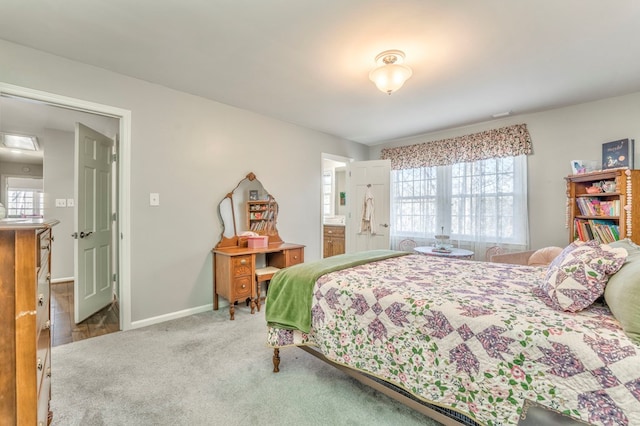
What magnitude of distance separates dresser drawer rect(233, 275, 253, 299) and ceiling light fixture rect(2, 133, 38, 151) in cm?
408

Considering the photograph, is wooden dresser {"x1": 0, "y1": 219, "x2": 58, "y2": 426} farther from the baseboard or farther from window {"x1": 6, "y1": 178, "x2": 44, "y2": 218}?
window {"x1": 6, "y1": 178, "x2": 44, "y2": 218}

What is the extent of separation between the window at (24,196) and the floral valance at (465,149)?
578 cm

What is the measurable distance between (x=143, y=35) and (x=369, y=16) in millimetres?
1621

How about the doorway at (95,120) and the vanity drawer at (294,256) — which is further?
the vanity drawer at (294,256)

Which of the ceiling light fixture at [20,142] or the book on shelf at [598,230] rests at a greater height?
the ceiling light fixture at [20,142]

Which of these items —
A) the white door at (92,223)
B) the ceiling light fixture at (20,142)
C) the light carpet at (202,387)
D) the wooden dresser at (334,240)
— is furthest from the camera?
the wooden dresser at (334,240)

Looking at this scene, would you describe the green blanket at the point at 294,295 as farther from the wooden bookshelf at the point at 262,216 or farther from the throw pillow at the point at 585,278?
the wooden bookshelf at the point at 262,216

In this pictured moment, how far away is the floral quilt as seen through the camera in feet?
3.23

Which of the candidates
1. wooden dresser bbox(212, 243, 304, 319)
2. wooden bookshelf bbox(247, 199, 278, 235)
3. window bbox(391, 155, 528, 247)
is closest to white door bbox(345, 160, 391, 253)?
window bbox(391, 155, 528, 247)

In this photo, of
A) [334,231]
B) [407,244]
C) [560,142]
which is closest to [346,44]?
[560,142]

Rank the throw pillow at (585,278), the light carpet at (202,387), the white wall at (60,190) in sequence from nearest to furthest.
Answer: the throw pillow at (585,278) < the light carpet at (202,387) < the white wall at (60,190)

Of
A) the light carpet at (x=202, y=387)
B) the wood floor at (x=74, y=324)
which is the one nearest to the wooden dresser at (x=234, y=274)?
the light carpet at (x=202, y=387)

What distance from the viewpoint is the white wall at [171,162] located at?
2410 millimetres

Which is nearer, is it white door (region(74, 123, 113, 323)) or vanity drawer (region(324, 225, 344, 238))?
white door (region(74, 123, 113, 323))
